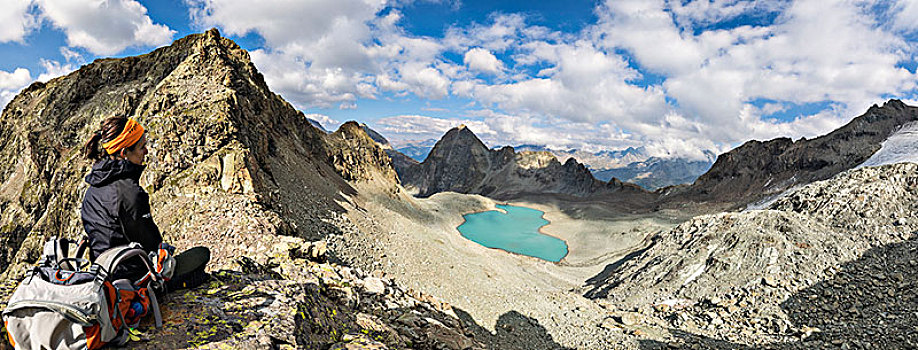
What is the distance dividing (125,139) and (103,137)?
9.3 inches

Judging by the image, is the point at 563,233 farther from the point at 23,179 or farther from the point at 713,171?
the point at 23,179

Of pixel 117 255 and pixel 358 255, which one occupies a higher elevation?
pixel 117 255

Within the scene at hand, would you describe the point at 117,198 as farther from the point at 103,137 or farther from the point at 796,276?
the point at 796,276

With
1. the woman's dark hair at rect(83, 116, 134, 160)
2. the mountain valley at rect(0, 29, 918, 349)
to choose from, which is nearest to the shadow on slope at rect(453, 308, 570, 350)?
the mountain valley at rect(0, 29, 918, 349)

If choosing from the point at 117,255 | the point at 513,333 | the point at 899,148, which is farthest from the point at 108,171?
the point at 899,148

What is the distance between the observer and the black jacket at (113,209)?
445cm

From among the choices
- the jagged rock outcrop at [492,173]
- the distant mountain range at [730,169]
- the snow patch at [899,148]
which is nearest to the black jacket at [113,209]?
the snow patch at [899,148]

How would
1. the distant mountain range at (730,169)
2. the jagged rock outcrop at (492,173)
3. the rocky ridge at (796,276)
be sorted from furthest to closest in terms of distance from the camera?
the jagged rock outcrop at (492,173), the distant mountain range at (730,169), the rocky ridge at (796,276)

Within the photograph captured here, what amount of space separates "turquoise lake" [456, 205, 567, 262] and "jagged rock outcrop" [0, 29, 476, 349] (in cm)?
3019

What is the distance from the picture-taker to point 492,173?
5433 inches

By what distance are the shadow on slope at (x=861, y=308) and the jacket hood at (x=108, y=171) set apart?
13173mm

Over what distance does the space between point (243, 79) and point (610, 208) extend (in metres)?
67.4

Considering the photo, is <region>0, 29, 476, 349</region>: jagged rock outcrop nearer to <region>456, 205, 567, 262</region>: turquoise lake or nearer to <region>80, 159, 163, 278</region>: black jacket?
<region>80, 159, 163, 278</region>: black jacket

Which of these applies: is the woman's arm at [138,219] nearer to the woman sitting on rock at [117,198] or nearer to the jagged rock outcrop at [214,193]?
the woman sitting on rock at [117,198]
